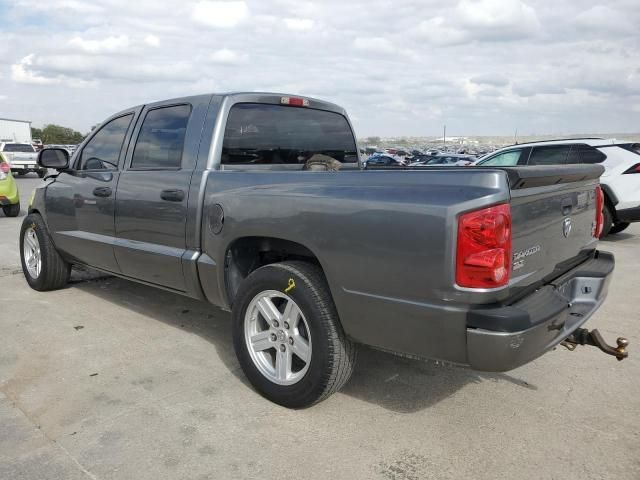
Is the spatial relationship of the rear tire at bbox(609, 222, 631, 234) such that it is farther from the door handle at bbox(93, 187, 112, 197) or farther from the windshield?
the windshield

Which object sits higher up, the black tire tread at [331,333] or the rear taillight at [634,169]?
the rear taillight at [634,169]

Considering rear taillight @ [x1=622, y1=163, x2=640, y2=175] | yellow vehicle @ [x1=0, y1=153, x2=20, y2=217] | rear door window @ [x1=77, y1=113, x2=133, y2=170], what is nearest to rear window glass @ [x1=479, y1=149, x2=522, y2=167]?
rear taillight @ [x1=622, y1=163, x2=640, y2=175]

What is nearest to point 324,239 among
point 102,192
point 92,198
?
point 102,192

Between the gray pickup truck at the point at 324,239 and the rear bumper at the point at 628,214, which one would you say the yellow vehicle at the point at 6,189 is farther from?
the rear bumper at the point at 628,214

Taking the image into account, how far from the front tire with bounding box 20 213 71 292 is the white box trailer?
5261cm

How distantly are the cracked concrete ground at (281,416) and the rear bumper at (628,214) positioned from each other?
484 cm

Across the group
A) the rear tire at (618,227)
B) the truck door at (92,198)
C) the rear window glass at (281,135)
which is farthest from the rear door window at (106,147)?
the rear tire at (618,227)

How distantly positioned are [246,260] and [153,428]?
1180mm

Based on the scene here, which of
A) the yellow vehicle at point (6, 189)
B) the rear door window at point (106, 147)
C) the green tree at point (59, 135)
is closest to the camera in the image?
the rear door window at point (106, 147)

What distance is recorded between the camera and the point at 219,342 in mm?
4273

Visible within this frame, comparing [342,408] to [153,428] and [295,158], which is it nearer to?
[153,428]

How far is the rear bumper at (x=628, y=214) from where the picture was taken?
8523 mm

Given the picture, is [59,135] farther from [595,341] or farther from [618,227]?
[595,341]

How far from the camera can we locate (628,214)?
8.59 meters
